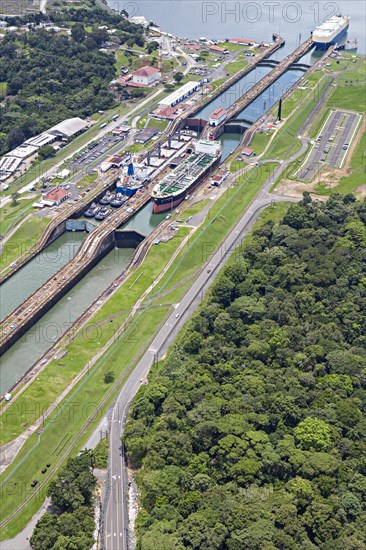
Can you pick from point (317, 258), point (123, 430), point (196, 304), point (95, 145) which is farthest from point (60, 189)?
point (123, 430)

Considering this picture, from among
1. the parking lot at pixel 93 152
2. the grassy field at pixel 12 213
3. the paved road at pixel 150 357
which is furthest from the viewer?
the parking lot at pixel 93 152

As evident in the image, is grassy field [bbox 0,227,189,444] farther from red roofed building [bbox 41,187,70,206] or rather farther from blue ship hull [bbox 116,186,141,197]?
red roofed building [bbox 41,187,70,206]

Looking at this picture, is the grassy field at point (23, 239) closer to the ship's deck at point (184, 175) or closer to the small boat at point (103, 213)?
the small boat at point (103, 213)

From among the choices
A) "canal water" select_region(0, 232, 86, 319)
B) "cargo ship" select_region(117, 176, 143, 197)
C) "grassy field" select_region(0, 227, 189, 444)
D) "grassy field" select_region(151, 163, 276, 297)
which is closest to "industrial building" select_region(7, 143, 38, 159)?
"cargo ship" select_region(117, 176, 143, 197)

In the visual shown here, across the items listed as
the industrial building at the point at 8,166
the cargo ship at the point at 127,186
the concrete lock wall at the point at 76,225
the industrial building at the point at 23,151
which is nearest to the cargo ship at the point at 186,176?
→ the cargo ship at the point at 127,186

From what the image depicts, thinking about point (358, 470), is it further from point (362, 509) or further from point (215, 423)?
point (215, 423)

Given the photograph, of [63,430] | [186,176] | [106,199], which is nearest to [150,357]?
[63,430]

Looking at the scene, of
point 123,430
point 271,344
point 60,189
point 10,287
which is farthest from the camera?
point 60,189
